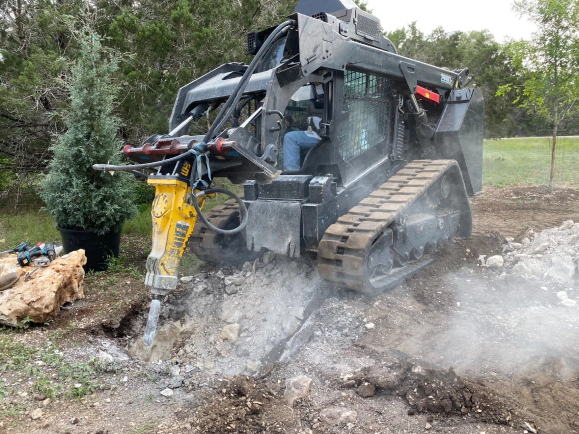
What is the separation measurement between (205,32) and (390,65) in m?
4.21

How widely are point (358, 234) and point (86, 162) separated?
3.62 metres

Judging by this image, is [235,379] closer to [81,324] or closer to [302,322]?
[302,322]

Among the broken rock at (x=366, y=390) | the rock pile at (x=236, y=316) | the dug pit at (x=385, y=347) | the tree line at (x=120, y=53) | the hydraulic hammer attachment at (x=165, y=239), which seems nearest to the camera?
the dug pit at (x=385, y=347)

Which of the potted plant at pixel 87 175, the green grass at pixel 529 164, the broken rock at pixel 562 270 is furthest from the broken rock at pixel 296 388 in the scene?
the green grass at pixel 529 164

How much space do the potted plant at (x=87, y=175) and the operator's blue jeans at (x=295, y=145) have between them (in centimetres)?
222

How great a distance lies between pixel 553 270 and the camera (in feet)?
16.9

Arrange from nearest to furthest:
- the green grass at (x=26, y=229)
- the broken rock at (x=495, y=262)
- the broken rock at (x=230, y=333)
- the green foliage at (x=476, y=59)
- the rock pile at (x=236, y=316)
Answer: the rock pile at (x=236, y=316) < the broken rock at (x=230, y=333) < the broken rock at (x=495, y=262) < the green grass at (x=26, y=229) < the green foliage at (x=476, y=59)

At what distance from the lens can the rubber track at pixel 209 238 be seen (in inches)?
219

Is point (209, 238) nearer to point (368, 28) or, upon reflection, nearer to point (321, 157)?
point (321, 157)

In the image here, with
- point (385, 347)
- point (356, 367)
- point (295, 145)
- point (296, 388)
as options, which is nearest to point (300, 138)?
point (295, 145)

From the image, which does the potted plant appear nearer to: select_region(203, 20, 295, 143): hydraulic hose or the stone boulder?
the stone boulder

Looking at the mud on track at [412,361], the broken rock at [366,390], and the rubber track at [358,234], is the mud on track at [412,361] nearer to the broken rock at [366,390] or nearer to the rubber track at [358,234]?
the broken rock at [366,390]

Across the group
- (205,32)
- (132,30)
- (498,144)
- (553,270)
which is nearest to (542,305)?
(553,270)

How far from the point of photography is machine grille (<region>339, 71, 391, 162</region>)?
5.10m
